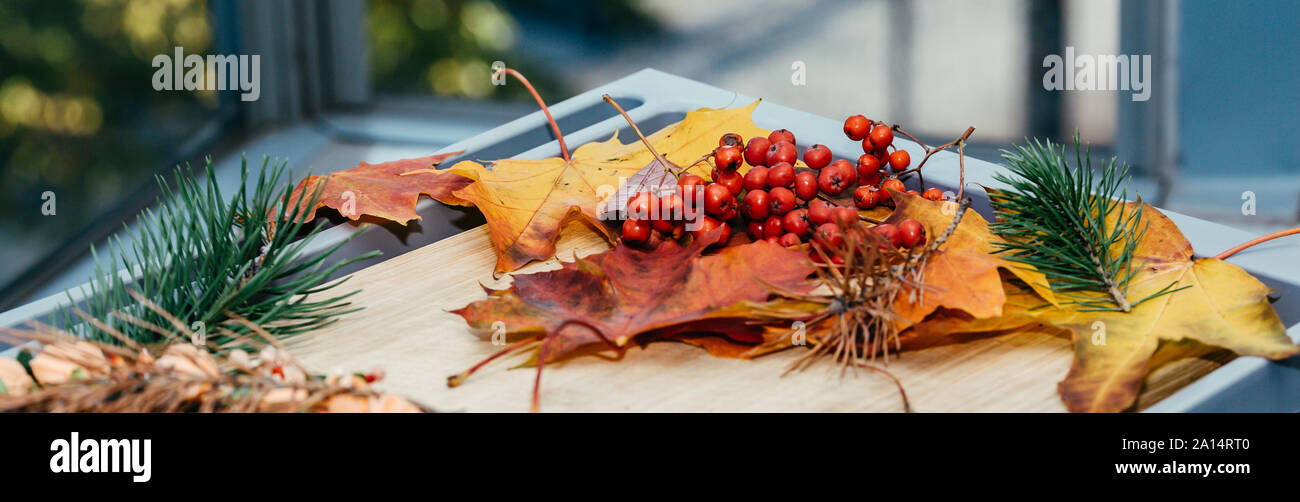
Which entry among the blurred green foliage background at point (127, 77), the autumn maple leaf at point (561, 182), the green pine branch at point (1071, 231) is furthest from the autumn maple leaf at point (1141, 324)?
the blurred green foliage background at point (127, 77)

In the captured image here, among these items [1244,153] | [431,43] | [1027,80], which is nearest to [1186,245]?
[1244,153]

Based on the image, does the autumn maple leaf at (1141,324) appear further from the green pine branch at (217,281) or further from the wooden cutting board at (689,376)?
the green pine branch at (217,281)

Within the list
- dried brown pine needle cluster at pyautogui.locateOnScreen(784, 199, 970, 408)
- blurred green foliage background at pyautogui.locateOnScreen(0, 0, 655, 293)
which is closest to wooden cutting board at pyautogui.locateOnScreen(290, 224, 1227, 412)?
dried brown pine needle cluster at pyautogui.locateOnScreen(784, 199, 970, 408)

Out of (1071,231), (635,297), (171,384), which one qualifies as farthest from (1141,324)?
(171,384)

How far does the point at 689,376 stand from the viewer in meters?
0.30

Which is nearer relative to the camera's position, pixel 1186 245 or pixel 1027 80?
pixel 1186 245

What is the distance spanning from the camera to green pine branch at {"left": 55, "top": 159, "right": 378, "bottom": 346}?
1.09 ft

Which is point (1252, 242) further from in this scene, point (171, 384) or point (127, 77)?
point (127, 77)

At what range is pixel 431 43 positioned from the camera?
1.41m

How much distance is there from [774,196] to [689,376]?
0.10 m

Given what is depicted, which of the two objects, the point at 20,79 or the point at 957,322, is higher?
the point at 20,79
